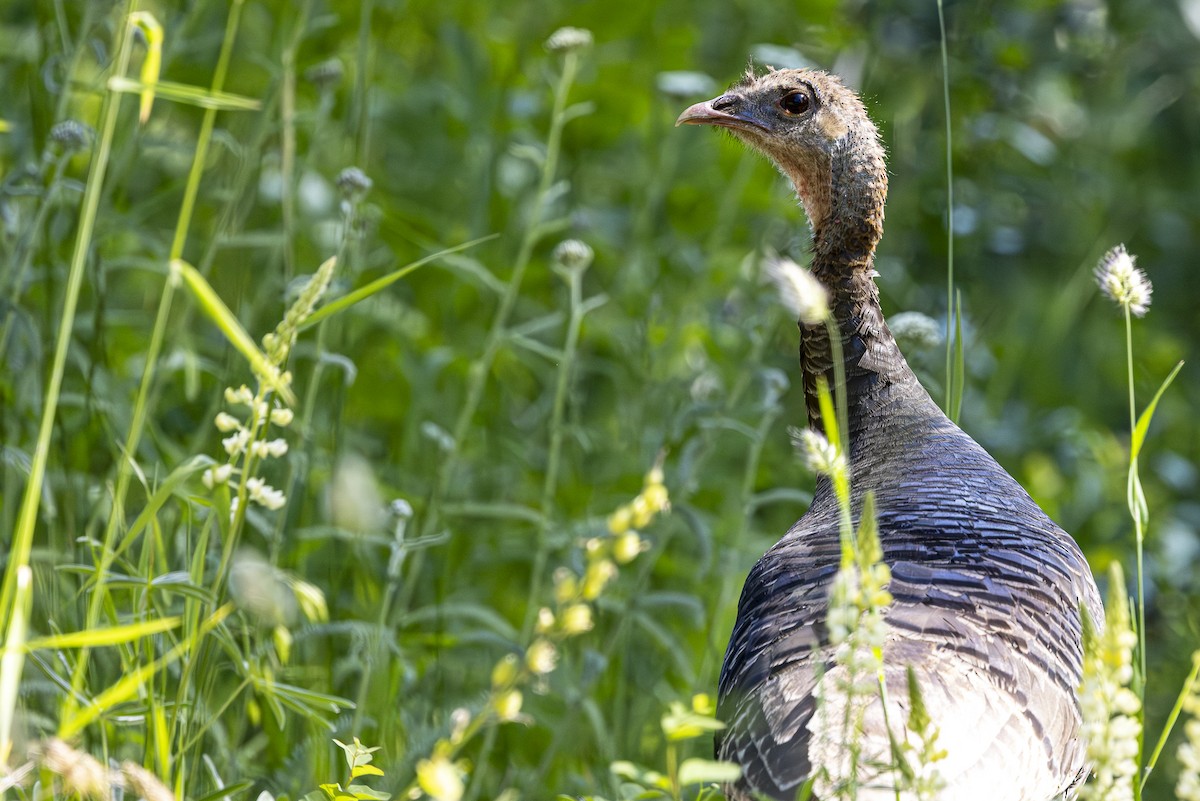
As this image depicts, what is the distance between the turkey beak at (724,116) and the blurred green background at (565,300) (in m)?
0.43

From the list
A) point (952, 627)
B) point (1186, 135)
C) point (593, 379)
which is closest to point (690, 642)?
point (593, 379)

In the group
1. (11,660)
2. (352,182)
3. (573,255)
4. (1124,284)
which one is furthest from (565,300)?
(11,660)

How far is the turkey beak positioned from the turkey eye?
0.07 m

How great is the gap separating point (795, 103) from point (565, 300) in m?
1.19

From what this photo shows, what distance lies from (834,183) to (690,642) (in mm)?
1632

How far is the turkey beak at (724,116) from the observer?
3.62m

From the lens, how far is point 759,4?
6.01m

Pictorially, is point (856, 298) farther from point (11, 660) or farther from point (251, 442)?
point (11, 660)

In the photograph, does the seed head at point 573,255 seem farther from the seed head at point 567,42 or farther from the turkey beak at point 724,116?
the seed head at point 567,42

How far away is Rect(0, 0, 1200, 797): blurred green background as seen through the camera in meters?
3.51

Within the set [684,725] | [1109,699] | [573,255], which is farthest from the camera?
[573,255]

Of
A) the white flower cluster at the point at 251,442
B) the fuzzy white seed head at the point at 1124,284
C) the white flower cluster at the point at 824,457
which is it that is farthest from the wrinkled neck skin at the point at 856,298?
the white flower cluster at the point at 251,442

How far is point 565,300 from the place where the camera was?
4477 mm

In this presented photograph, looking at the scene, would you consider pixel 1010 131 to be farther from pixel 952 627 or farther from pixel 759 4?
pixel 952 627
